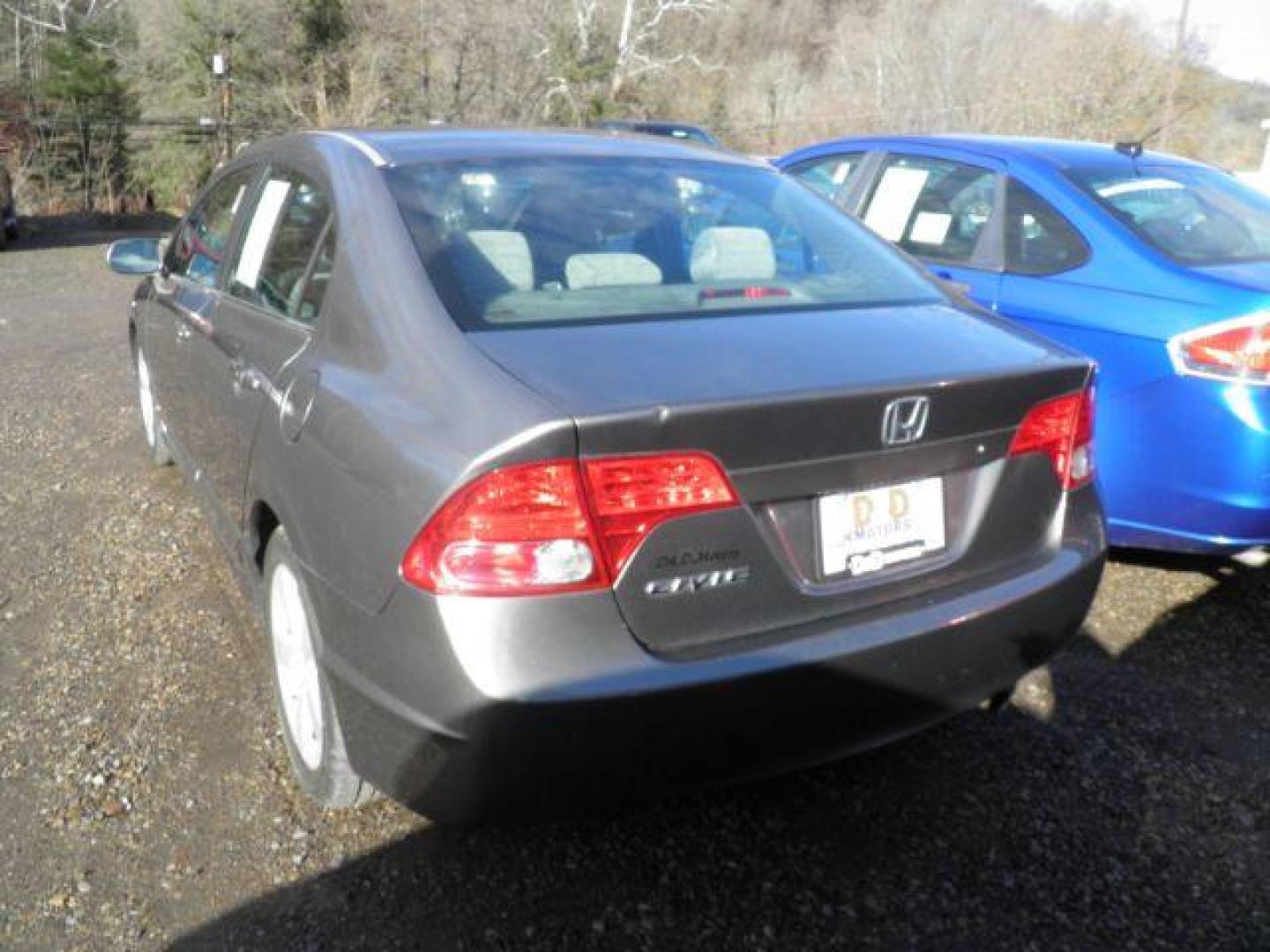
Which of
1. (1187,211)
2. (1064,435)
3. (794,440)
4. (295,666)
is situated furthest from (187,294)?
(1187,211)

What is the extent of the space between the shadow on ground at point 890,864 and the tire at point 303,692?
0.63 ft

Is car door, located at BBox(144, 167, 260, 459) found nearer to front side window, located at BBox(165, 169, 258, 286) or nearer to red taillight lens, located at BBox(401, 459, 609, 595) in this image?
front side window, located at BBox(165, 169, 258, 286)

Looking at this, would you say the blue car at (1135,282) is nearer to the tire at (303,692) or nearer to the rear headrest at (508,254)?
the rear headrest at (508,254)

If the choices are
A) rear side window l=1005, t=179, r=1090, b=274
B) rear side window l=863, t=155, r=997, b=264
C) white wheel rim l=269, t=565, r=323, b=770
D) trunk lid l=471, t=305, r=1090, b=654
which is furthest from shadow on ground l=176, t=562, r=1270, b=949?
rear side window l=863, t=155, r=997, b=264

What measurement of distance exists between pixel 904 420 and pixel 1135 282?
2.16 m

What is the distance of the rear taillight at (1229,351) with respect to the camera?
330 cm

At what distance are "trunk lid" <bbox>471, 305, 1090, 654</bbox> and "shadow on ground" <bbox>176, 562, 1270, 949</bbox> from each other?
0.72 m

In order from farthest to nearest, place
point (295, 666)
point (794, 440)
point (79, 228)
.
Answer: point (79, 228) < point (295, 666) < point (794, 440)

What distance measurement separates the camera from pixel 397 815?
101 inches

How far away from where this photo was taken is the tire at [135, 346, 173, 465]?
15.1ft

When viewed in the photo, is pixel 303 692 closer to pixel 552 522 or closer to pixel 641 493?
pixel 552 522

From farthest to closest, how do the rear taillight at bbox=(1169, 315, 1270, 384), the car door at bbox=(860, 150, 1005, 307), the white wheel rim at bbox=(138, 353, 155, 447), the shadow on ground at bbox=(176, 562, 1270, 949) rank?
1. the white wheel rim at bbox=(138, 353, 155, 447)
2. the car door at bbox=(860, 150, 1005, 307)
3. the rear taillight at bbox=(1169, 315, 1270, 384)
4. the shadow on ground at bbox=(176, 562, 1270, 949)

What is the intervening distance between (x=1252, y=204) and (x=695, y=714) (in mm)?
3935

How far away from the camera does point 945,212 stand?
4625 mm
